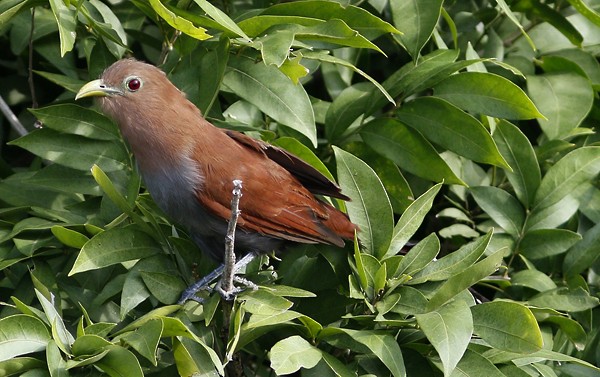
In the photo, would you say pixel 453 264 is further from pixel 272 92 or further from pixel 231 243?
pixel 272 92

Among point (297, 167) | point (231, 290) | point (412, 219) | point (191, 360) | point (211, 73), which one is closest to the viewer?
point (191, 360)

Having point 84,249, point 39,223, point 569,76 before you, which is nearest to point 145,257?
point 84,249

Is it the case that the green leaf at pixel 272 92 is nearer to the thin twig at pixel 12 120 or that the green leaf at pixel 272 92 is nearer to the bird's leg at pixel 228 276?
the bird's leg at pixel 228 276

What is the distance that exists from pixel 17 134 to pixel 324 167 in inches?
54.2

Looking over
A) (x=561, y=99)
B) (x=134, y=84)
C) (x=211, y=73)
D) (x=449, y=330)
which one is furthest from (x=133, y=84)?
(x=561, y=99)

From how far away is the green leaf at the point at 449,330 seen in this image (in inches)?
118

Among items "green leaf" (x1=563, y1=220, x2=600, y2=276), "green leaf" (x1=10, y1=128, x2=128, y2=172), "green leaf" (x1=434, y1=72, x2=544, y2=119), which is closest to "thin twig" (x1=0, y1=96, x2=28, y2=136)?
"green leaf" (x1=10, y1=128, x2=128, y2=172)

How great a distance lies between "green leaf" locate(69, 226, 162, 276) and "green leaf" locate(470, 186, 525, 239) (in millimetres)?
1362

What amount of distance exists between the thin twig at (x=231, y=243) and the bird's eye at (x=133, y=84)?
0.75m

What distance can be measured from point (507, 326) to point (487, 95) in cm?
106

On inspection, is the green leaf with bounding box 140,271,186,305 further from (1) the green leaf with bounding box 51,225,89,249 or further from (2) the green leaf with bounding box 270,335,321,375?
(2) the green leaf with bounding box 270,335,321,375

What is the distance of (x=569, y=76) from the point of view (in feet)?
14.7

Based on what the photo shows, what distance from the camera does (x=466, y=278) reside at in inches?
123

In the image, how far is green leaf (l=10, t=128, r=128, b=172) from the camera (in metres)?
3.78
